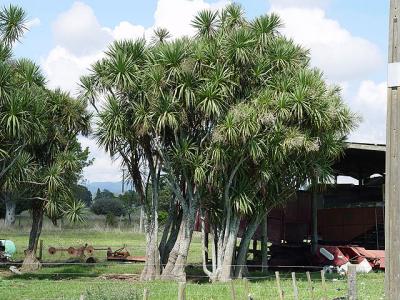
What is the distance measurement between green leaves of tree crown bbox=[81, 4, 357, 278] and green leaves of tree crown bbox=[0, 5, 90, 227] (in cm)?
212

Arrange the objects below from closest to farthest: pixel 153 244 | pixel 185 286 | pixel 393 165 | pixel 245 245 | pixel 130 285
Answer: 1. pixel 393 165
2. pixel 185 286
3. pixel 130 285
4. pixel 153 244
5. pixel 245 245

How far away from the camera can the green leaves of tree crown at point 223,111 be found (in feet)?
59.9

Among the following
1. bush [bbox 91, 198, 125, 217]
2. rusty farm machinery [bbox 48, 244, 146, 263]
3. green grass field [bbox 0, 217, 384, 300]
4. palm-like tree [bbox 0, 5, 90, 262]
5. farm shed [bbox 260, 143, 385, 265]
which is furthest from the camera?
bush [bbox 91, 198, 125, 217]

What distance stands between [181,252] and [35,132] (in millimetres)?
5872

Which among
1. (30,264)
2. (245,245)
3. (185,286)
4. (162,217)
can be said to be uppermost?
(162,217)

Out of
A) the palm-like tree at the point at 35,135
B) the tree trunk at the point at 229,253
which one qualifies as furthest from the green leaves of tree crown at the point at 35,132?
the tree trunk at the point at 229,253

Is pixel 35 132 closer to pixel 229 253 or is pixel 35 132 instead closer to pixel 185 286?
pixel 229 253

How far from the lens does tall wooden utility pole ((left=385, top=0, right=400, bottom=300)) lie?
20.5ft

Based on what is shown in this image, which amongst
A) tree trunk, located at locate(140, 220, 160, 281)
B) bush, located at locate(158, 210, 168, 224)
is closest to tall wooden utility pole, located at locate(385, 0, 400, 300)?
tree trunk, located at locate(140, 220, 160, 281)

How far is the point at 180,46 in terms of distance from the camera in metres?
18.5

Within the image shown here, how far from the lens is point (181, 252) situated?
19672 mm

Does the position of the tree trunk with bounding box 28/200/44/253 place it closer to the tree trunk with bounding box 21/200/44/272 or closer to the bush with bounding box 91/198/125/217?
the tree trunk with bounding box 21/200/44/272

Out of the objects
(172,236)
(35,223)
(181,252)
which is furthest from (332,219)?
(35,223)

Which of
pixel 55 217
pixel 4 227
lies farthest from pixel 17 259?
pixel 4 227
